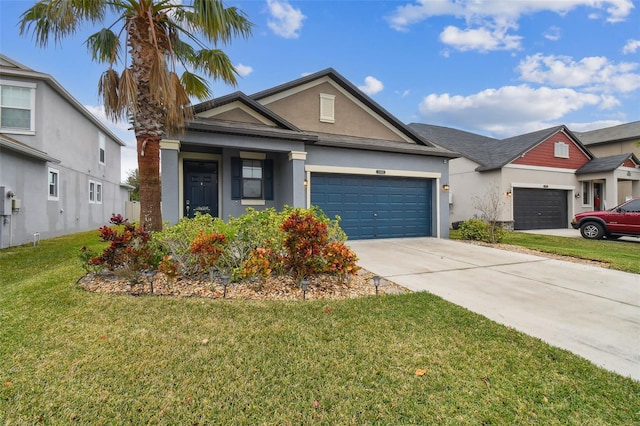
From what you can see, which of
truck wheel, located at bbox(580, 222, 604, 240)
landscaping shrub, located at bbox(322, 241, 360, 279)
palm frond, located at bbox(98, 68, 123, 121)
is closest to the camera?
landscaping shrub, located at bbox(322, 241, 360, 279)

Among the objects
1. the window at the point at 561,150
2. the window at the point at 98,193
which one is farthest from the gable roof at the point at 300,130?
the window at the point at 98,193

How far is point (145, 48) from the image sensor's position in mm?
6211

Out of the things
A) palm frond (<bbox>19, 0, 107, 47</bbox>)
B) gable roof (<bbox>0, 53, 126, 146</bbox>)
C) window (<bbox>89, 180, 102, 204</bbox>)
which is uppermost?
gable roof (<bbox>0, 53, 126, 146</bbox>)

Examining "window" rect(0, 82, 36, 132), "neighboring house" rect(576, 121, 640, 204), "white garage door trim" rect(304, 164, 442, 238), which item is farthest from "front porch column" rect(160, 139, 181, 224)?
"neighboring house" rect(576, 121, 640, 204)

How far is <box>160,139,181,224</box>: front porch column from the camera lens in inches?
310

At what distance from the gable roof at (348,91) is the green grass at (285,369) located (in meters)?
8.44

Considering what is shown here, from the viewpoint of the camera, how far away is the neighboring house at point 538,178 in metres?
15.7

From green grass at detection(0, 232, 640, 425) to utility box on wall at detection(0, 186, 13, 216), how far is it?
7.82m

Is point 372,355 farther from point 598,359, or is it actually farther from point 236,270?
point 236,270

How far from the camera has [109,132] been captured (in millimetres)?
18125

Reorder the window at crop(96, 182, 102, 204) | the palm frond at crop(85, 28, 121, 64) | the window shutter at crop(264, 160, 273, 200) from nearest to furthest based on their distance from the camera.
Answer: the palm frond at crop(85, 28, 121, 64), the window shutter at crop(264, 160, 273, 200), the window at crop(96, 182, 102, 204)

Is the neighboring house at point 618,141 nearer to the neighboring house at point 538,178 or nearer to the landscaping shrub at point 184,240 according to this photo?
the neighboring house at point 538,178

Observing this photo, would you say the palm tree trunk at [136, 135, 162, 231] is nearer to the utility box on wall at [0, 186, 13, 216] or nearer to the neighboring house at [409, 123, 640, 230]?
the utility box on wall at [0, 186, 13, 216]

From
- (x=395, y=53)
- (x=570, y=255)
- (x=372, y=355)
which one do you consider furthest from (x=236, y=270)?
(x=395, y=53)
